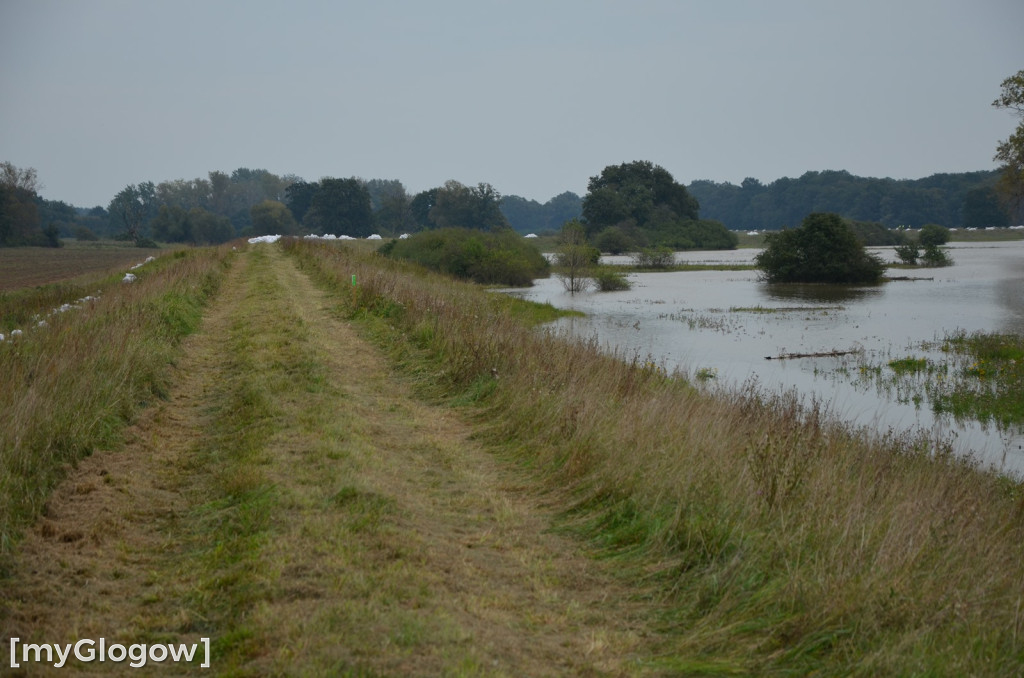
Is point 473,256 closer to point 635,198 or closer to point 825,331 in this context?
point 825,331

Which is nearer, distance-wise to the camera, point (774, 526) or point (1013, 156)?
point (774, 526)

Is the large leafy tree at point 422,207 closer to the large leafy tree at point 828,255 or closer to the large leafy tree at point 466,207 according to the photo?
the large leafy tree at point 466,207

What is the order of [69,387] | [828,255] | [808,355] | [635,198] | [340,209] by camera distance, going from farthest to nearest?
[340,209]
[635,198]
[828,255]
[808,355]
[69,387]

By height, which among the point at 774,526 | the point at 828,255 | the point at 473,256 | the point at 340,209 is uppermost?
the point at 340,209

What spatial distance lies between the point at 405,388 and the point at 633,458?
3947 millimetres

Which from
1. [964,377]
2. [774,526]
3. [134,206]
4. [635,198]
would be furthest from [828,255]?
[134,206]

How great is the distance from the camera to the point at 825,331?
22.7 m

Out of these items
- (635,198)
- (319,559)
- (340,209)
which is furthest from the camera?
(340,209)

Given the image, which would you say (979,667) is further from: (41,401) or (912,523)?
(41,401)

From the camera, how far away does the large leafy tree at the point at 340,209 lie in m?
94.9

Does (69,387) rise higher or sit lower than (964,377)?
higher

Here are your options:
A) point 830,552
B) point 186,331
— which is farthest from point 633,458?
point 186,331

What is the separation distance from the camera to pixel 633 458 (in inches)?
234

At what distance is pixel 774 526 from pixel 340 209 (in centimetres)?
9414
